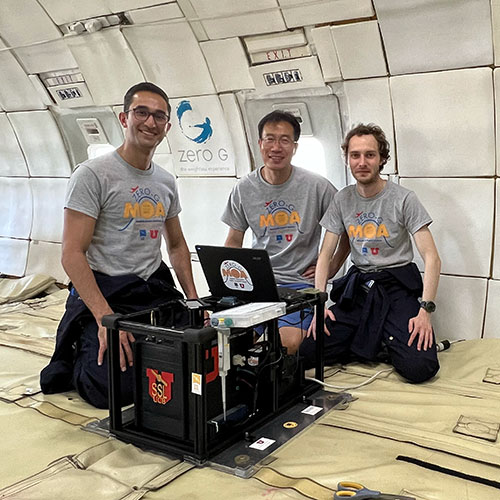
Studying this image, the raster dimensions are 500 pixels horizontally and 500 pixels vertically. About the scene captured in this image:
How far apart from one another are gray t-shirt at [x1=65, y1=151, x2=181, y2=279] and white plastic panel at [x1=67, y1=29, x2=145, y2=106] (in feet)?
5.51

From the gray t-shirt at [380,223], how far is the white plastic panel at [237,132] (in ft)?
3.68

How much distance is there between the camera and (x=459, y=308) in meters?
3.45

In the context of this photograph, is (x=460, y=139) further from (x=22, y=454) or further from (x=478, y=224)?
(x=22, y=454)

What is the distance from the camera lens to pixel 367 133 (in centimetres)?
312

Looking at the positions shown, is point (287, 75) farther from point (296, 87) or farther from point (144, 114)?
point (144, 114)

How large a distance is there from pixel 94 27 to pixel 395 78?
2108mm

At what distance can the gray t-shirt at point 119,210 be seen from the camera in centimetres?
262

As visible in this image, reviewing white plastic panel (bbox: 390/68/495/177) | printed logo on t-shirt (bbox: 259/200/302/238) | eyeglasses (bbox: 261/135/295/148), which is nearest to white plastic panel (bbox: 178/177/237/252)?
printed logo on t-shirt (bbox: 259/200/302/238)

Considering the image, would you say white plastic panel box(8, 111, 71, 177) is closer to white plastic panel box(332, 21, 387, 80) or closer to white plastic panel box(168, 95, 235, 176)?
white plastic panel box(168, 95, 235, 176)

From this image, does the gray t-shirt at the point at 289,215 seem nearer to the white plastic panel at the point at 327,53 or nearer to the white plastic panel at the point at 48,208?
the white plastic panel at the point at 327,53

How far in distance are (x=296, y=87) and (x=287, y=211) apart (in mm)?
889

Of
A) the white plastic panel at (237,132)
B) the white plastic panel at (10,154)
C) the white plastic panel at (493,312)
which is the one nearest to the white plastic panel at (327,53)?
the white plastic panel at (237,132)

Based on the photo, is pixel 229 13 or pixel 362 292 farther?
pixel 229 13

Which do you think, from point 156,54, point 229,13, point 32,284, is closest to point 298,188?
point 229,13
